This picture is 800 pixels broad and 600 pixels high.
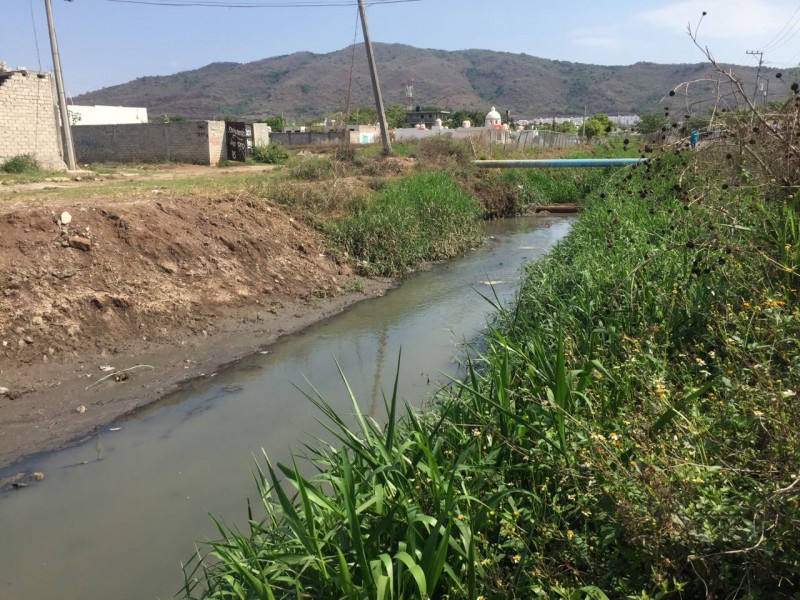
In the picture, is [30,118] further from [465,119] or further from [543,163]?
[465,119]

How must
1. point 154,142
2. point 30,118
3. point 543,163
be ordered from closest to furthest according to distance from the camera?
point 30,118
point 543,163
point 154,142

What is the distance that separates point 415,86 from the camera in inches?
5482

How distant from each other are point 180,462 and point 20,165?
15.5 meters

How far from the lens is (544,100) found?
131250 millimetres

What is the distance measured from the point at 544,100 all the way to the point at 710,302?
13470 centimetres

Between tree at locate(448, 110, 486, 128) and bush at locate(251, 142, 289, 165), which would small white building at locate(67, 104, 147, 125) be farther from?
tree at locate(448, 110, 486, 128)

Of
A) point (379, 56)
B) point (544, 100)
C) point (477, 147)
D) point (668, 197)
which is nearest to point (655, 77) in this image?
point (544, 100)

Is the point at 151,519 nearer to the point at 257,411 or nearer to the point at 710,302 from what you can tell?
the point at 257,411

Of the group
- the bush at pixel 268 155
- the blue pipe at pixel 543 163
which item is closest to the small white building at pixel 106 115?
the bush at pixel 268 155

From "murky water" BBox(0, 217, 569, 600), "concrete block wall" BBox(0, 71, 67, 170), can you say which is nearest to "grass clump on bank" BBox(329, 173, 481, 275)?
"murky water" BBox(0, 217, 569, 600)

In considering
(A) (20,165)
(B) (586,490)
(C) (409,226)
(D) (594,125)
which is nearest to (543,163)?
(C) (409,226)

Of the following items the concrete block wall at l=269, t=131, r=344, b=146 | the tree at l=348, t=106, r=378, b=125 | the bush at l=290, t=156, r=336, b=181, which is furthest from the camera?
the tree at l=348, t=106, r=378, b=125

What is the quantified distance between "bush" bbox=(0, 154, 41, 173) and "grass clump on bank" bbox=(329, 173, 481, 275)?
978 centimetres

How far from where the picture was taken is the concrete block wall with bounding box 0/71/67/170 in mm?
19062
